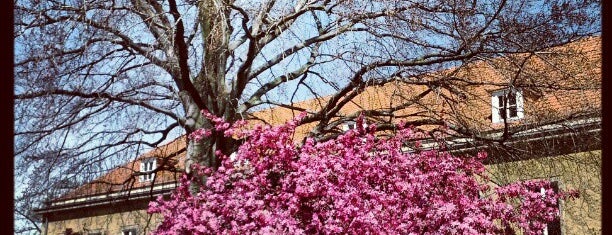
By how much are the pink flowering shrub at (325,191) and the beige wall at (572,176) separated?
141cm

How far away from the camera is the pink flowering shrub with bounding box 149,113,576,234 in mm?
9523

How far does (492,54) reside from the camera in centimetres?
1122

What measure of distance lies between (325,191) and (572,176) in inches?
215

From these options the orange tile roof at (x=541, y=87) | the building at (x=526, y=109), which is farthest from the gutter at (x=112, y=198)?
the orange tile roof at (x=541, y=87)

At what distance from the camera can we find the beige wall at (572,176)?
12.7 metres

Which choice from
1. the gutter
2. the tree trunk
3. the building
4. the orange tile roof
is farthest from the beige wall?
the gutter

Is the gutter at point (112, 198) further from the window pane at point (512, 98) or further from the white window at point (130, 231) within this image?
the window pane at point (512, 98)

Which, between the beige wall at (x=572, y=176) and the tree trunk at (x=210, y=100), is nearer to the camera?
the tree trunk at (x=210, y=100)

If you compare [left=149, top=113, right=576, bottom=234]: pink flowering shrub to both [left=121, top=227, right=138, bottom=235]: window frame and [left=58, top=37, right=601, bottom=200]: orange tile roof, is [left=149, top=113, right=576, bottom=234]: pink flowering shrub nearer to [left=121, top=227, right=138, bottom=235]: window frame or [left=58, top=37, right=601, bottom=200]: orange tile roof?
[left=58, top=37, right=601, bottom=200]: orange tile roof

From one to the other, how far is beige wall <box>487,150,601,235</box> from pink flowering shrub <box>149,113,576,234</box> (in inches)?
55.3

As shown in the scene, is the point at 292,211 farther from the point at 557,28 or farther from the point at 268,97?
the point at 557,28

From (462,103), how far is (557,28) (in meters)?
2.66
